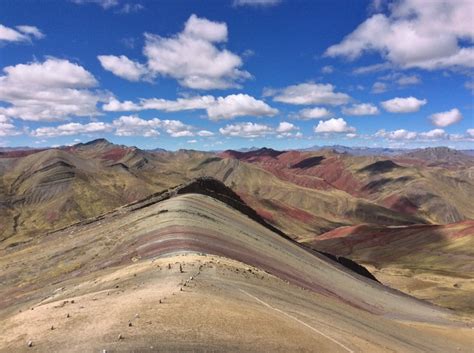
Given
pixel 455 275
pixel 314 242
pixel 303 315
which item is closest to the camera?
pixel 303 315

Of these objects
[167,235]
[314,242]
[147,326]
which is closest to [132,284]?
[147,326]

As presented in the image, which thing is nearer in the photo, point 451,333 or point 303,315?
point 303,315

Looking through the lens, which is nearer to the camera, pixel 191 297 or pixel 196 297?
pixel 191 297

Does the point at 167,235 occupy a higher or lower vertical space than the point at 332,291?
higher

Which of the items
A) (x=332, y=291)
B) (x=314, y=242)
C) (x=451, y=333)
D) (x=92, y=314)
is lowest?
(x=314, y=242)

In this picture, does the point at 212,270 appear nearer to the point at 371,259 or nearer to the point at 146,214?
the point at 146,214

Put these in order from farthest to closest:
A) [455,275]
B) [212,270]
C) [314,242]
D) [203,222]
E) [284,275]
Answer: [314,242]
[455,275]
[203,222]
[284,275]
[212,270]

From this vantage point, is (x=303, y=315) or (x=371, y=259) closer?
(x=303, y=315)

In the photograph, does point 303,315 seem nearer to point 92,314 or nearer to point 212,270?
point 212,270

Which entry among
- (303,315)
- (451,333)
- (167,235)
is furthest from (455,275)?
(303,315)
